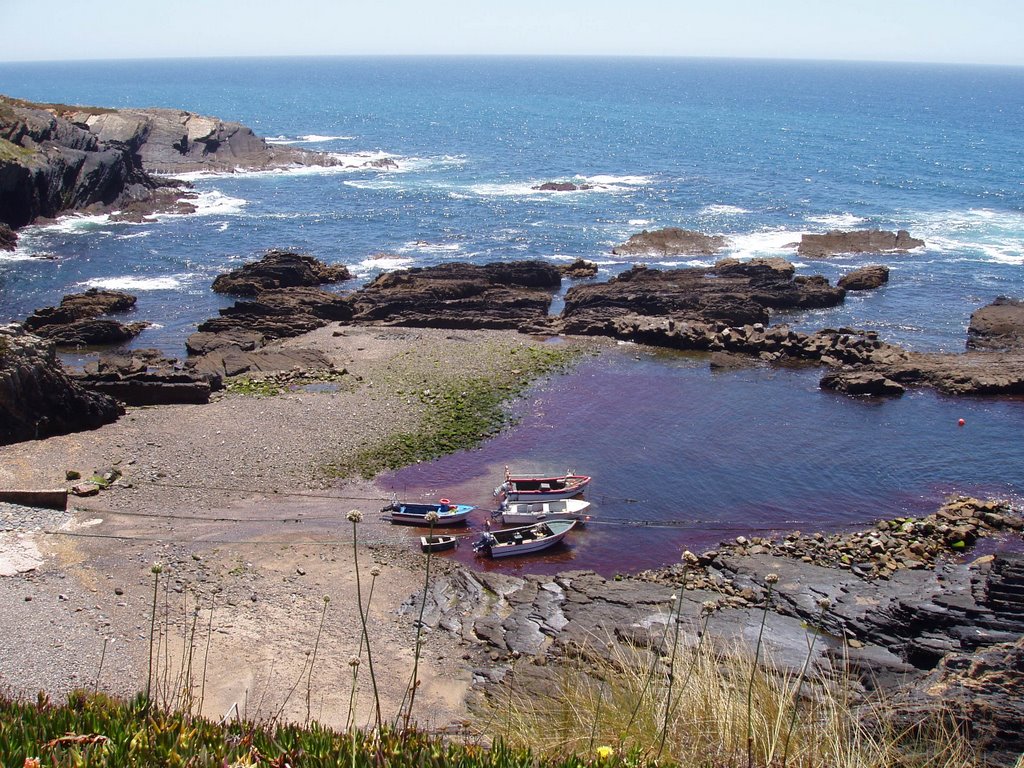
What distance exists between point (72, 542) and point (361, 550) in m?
7.61

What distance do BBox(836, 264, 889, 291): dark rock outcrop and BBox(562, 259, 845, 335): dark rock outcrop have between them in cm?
224

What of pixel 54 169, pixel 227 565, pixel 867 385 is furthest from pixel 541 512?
pixel 54 169

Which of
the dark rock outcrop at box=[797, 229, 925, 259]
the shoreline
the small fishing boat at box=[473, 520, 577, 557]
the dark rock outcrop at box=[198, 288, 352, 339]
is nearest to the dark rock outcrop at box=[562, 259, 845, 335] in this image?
the dark rock outcrop at box=[797, 229, 925, 259]

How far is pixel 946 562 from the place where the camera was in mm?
25219

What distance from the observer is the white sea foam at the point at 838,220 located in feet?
220

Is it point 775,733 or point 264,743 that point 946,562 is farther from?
point 264,743

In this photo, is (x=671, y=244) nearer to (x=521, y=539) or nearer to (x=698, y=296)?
(x=698, y=296)

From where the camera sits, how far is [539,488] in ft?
93.6

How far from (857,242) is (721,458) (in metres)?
35.2

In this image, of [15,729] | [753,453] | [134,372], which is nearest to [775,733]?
[15,729]

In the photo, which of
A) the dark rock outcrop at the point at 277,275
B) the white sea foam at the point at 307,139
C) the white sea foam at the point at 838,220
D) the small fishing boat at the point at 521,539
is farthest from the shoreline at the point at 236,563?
the white sea foam at the point at 307,139

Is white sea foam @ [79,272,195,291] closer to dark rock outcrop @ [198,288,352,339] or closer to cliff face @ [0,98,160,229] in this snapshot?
dark rock outcrop @ [198,288,352,339]

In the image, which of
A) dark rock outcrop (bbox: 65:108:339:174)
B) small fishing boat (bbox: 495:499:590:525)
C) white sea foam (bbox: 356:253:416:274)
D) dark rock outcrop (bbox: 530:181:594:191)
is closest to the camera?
small fishing boat (bbox: 495:499:590:525)

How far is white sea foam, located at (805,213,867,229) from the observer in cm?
6700
